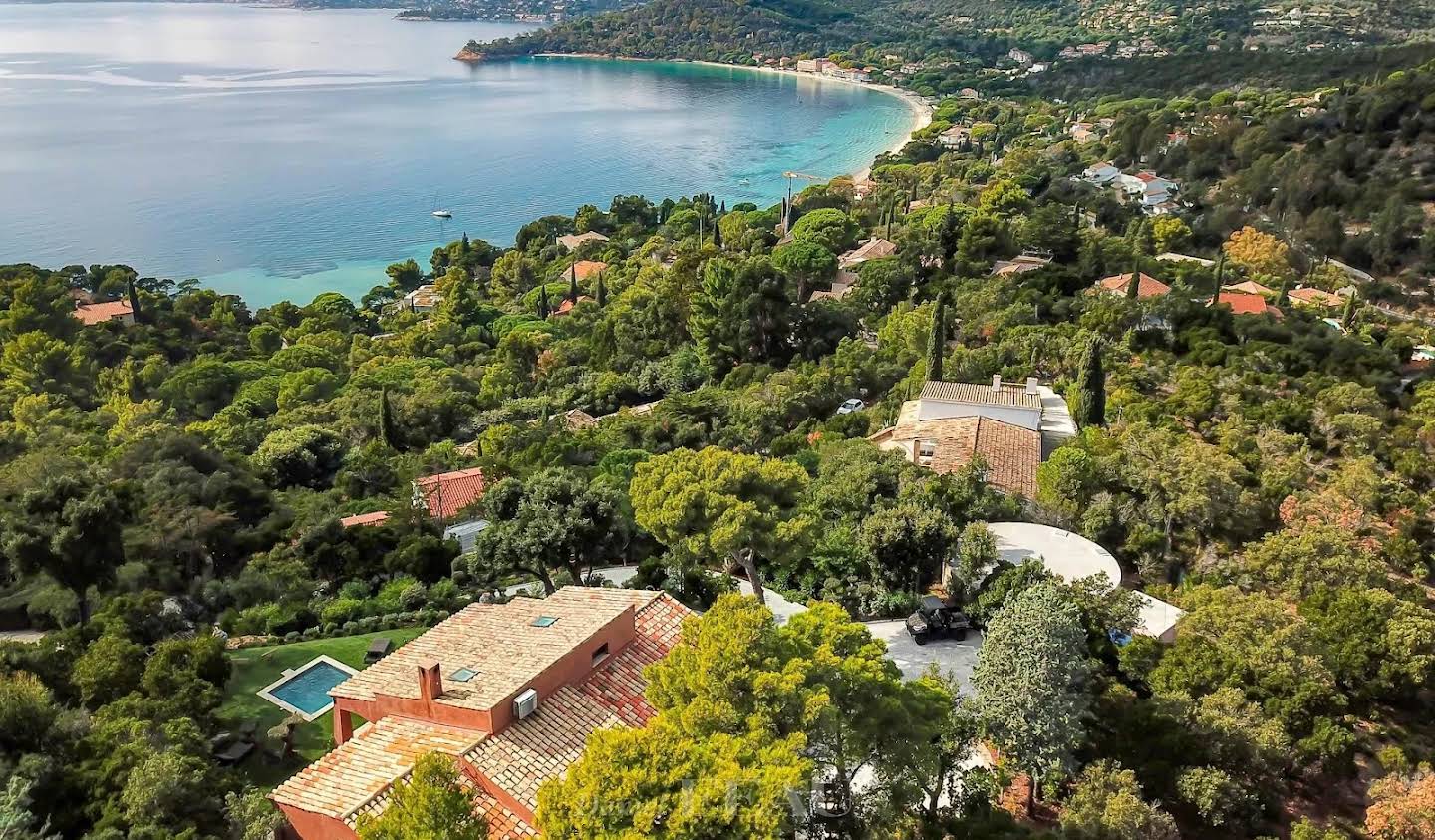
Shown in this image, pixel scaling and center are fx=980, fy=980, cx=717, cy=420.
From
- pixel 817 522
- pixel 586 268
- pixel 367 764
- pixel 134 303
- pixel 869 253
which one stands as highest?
→ pixel 367 764

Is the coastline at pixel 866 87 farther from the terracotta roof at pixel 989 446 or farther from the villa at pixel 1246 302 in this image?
the terracotta roof at pixel 989 446

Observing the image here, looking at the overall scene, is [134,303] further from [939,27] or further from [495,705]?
[939,27]

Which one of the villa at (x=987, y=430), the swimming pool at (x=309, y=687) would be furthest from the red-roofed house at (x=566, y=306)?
the swimming pool at (x=309, y=687)

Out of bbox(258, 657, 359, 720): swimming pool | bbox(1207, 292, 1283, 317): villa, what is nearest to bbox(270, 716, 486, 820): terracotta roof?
bbox(258, 657, 359, 720): swimming pool

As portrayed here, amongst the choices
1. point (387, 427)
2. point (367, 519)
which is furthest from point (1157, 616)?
point (387, 427)

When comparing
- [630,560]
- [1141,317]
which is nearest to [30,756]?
[630,560]

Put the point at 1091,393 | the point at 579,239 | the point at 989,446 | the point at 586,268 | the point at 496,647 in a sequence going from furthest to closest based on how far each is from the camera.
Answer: the point at 579,239 → the point at 586,268 → the point at 1091,393 → the point at 989,446 → the point at 496,647

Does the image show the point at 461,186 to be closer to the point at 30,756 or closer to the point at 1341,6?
the point at 30,756
